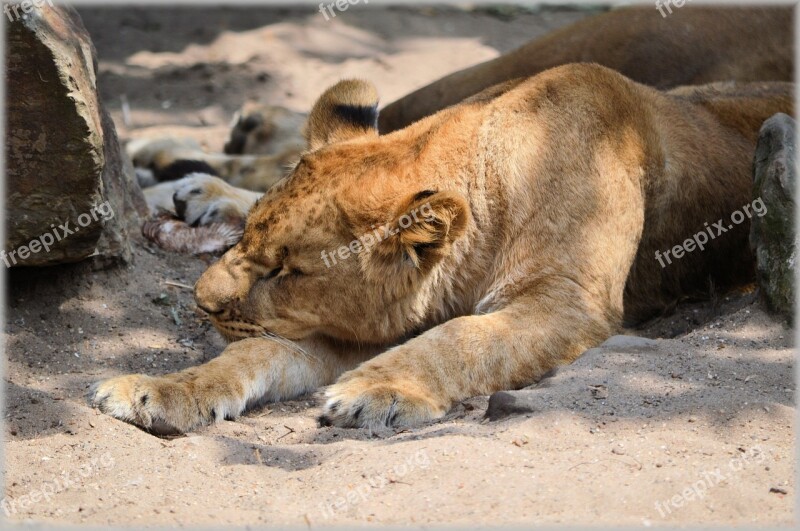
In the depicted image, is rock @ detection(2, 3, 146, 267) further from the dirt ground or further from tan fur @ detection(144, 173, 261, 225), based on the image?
tan fur @ detection(144, 173, 261, 225)

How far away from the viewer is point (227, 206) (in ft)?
20.5

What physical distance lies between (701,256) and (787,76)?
2049 mm

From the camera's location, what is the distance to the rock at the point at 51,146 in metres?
4.38

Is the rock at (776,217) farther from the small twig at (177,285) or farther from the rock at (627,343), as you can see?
the small twig at (177,285)

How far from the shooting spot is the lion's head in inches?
174

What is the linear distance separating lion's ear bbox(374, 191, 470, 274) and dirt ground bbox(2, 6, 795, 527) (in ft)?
2.04

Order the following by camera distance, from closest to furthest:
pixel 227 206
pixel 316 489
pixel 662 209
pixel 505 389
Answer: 1. pixel 316 489
2. pixel 505 389
3. pixel 662 209
4. pixel 227 206

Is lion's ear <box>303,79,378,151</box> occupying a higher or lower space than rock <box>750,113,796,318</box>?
higher

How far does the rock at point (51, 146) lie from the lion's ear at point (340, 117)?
1002mm

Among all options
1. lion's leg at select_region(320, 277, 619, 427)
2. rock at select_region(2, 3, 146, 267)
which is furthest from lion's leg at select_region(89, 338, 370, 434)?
rock at select_region(2, 3, 146, 267)

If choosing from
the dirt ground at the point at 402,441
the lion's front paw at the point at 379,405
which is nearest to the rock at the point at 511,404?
the dirt ground at the point at 402,441

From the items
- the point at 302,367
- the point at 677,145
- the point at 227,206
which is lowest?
the point at 302,367

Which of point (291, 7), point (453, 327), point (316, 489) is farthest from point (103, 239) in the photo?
point (291, 7)

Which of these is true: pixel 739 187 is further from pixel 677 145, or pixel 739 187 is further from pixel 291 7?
pixel 291 7
